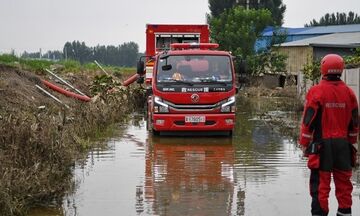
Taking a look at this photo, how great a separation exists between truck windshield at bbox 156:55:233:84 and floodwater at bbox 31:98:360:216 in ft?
4.54

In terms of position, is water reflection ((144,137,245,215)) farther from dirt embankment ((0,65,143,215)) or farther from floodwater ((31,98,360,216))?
dirt embankment ((0,65,143,215))

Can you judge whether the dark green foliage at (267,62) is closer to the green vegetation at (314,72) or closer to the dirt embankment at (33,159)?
the green vegetation at (314,72)

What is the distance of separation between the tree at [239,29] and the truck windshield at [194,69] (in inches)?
974

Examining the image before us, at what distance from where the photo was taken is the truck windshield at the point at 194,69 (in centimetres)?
1378

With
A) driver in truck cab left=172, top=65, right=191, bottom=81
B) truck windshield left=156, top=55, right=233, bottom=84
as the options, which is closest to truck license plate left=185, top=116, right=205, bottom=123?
truck windshield left=156, top=55, right=233, bottom=84

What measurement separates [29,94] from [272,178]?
9.19 metres

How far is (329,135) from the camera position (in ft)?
20.4

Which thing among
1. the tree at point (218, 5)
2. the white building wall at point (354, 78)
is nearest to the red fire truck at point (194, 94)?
the white building wall at point (354, 78)

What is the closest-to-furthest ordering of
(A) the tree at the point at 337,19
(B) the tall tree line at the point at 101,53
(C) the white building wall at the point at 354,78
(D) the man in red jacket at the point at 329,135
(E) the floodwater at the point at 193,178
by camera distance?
(D) the man in red jacket at the point at 329,135 < (E) the floodwater at the point at 193,178 < (C) the white building wall at the point at 354,78 < (B) the tall tree line at the point at 101,53 < (A) the tree at the point at 337,19

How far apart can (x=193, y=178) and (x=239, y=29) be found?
31.0 m

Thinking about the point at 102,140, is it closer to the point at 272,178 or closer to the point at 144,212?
the point at 272,178

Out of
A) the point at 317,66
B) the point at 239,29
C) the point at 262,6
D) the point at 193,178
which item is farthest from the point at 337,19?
the point at 193,178

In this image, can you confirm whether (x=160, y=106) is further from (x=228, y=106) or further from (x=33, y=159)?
(x=33, y=159)

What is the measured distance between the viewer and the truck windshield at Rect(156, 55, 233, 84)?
45.2 feet
